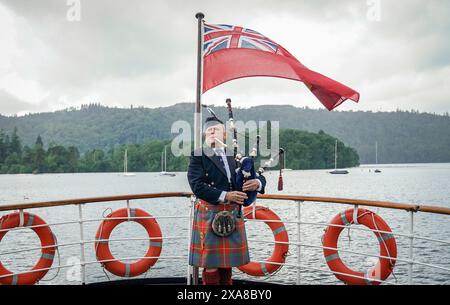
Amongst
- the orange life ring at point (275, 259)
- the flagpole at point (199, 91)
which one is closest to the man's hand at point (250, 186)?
the flagpole at point (199, 91)

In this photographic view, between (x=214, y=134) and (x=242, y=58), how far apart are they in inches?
36.1

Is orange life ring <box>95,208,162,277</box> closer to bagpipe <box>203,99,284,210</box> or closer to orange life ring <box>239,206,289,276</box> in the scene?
orange life ring <box>239,206,289,276</box>

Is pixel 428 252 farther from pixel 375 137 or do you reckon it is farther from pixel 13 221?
pixel 375 137

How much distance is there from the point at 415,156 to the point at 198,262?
107292mm

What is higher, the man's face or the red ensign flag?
the red ensign flag

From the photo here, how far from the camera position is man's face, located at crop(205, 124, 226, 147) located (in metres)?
2.45

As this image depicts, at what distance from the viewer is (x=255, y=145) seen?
2.47m

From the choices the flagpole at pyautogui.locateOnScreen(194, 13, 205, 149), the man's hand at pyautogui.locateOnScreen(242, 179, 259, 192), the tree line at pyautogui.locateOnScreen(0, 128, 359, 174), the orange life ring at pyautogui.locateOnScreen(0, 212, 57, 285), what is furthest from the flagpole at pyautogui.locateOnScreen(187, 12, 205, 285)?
the tree line at pyautogui.locateOnScreen(0, 128, 359, 174)

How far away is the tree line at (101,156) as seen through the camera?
2510 inches

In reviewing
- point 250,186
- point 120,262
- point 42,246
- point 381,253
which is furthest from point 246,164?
point 42,246

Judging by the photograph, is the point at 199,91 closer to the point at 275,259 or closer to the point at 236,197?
the point at 236,197

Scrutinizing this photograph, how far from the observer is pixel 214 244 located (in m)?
2.41

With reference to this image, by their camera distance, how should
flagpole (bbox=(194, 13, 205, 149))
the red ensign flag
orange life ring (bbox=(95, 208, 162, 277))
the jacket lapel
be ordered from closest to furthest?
the jacket lapel, flagpole (bbox=(194, 13, 205, 149)), the red ensign flag, orange life ring (bbox=(95, 208, 162, 277))

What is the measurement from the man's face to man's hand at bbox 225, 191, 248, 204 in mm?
347
